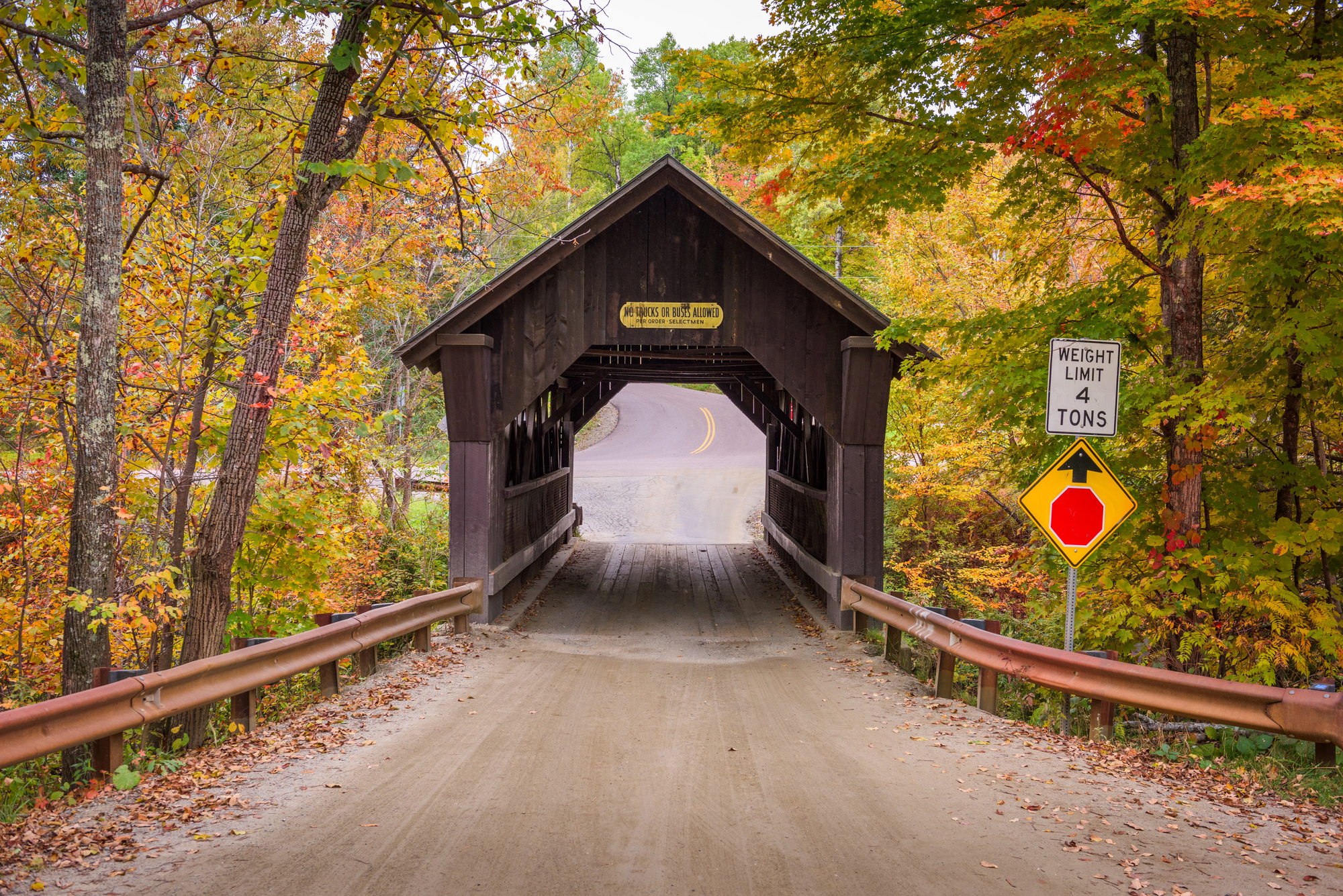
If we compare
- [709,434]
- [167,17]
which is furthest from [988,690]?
[709,434]

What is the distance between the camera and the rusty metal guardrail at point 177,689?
358 centimetres

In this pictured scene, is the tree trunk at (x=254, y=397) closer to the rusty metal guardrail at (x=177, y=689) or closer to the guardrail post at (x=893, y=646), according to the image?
the rusty metal guardrail at (x=177, y=689)

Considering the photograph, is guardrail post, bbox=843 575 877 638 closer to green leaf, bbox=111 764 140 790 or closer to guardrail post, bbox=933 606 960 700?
guardrail post, bbox=933 606 960 700

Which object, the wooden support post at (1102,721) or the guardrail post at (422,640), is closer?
the wooden support post at (1102,721)

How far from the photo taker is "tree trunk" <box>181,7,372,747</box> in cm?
611

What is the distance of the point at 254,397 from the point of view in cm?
616

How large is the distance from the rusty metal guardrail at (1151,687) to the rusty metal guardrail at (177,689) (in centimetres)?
461

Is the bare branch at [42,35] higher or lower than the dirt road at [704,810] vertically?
higher

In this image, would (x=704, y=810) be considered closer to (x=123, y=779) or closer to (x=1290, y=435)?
(x=123, y=779)

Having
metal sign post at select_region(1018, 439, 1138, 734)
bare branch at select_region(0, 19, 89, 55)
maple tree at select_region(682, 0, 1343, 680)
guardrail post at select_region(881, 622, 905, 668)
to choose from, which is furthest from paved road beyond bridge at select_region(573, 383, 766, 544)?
bare branch at select_region(0, 19, 89, 55)

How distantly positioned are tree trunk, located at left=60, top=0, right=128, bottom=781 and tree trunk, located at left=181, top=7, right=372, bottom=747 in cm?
65

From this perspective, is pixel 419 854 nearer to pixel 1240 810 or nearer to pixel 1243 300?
pixel 1240 810

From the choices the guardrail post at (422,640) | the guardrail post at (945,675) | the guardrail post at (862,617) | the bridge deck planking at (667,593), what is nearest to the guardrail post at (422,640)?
the guardrail post at (422,640)

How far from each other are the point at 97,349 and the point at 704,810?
5.19m
